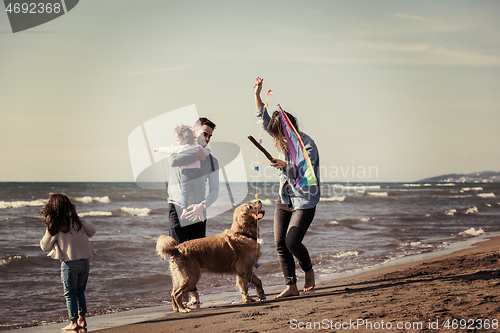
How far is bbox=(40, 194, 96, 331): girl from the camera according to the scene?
4.24 meters

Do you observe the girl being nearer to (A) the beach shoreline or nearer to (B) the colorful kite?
(A) the beach shoreline

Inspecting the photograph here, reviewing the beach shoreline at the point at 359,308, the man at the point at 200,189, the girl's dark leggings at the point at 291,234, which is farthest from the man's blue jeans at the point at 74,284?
the girl's dark leggings at the point at 291,234

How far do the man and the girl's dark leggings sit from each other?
37.5 inches

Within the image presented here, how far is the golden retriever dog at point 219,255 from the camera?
480cm

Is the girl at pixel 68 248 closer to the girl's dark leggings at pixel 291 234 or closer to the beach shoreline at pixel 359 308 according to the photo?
the beach shoreline at pixel 359 308

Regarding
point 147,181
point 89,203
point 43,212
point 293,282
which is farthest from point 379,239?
point 89,203

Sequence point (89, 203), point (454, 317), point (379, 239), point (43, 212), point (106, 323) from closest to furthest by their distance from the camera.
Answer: point (454, 317)
point (43, 212)
point (106, 323)
point (379, 239)
point (89, 203)

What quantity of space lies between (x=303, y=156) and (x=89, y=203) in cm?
2766

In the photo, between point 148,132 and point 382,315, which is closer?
point 382,315

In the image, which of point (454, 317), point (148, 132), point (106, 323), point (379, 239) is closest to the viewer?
point (454, 317)

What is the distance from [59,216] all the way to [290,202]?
2.70m

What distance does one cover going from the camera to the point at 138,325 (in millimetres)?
4410

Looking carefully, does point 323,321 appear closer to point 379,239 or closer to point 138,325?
point 138,325

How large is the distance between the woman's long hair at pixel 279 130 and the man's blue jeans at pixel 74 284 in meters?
2.62
